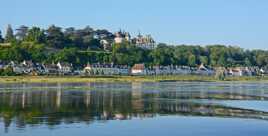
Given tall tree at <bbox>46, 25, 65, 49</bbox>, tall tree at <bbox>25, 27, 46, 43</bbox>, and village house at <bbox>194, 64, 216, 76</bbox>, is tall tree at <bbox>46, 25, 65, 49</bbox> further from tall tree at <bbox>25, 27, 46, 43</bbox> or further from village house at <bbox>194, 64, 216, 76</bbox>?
village house at <bbox>194, 64, 216, 76</bbox>

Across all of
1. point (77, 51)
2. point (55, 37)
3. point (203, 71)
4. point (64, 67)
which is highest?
point (55, 37)

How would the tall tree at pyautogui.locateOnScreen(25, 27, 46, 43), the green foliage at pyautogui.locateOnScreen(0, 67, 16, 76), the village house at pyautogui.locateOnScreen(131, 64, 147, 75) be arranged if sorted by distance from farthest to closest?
the tall tree at pyautogui.locateOnScreen(25, 27, 46, 43) → the village house at pyautogui.locateOnScreen(131, 64, 147, 75) → the green foliage at pyautogui.locateOnScreen(0, 67, 16, 76)

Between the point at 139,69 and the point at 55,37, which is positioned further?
the point at 55,37

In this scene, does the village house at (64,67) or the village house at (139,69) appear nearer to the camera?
the village house at (64,67)

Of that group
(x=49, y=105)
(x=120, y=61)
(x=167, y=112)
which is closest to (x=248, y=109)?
(x=167, y=112)

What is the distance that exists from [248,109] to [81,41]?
14463 cm

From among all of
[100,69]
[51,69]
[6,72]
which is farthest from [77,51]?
[6,72]

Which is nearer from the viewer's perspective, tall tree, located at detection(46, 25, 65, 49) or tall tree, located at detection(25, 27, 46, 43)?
tall tree, located at detection(25, 27, 46, 43)

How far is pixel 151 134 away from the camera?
85.8 ft

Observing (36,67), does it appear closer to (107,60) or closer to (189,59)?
(107,60)

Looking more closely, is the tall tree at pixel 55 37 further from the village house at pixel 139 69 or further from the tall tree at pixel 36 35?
the village house at pixel 139 69

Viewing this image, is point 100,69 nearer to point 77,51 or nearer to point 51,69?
point 77,51

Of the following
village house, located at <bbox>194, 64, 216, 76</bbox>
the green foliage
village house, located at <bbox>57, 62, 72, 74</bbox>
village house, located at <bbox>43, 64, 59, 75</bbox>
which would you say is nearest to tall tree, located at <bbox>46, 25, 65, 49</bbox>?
village house, located at <bbox>57, 62, 72, 74</bbox>

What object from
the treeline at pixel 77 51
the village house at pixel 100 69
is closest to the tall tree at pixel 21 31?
the treeline at pixel 77 51
